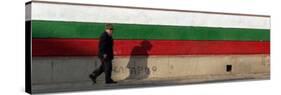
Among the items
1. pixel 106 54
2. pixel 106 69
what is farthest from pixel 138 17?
pixel 106 69

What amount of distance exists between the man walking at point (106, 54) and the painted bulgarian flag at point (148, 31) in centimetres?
13

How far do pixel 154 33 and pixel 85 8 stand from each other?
2.23 meters

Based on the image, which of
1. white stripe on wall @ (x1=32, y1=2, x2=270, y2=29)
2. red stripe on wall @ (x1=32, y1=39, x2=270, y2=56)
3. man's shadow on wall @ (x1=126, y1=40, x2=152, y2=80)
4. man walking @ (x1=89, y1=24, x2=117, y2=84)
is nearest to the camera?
white stripe on wall @ (x1=32, y1=2, x2=270, y2=29)

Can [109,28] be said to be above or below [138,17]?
below

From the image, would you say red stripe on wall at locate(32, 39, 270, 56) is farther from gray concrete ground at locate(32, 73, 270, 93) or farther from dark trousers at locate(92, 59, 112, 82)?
gray concrete ground at locate(32, 73, 270, 93)

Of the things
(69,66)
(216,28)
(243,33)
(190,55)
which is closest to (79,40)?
(69,66)

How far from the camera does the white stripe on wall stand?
35.0 ft

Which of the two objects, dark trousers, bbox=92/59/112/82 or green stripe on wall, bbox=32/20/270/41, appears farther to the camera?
dark trousers, bbox=92/59/112/82

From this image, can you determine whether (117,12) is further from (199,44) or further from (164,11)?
(199,44)

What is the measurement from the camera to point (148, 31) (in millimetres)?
12219

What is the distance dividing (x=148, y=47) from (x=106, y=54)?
1.36 m

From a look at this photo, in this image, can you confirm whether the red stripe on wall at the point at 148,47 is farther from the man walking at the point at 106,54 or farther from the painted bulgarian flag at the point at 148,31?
the man walking at the point at 106,54

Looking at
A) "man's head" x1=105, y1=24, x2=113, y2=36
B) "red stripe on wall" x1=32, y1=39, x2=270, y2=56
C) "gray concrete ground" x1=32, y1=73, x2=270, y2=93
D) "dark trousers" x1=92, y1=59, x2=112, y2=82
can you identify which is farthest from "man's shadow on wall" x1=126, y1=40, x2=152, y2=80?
"man's head" x1=105, y1=24, x2=113, y2=36

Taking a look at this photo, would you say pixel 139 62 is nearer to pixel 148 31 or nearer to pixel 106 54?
pixel 148 31
